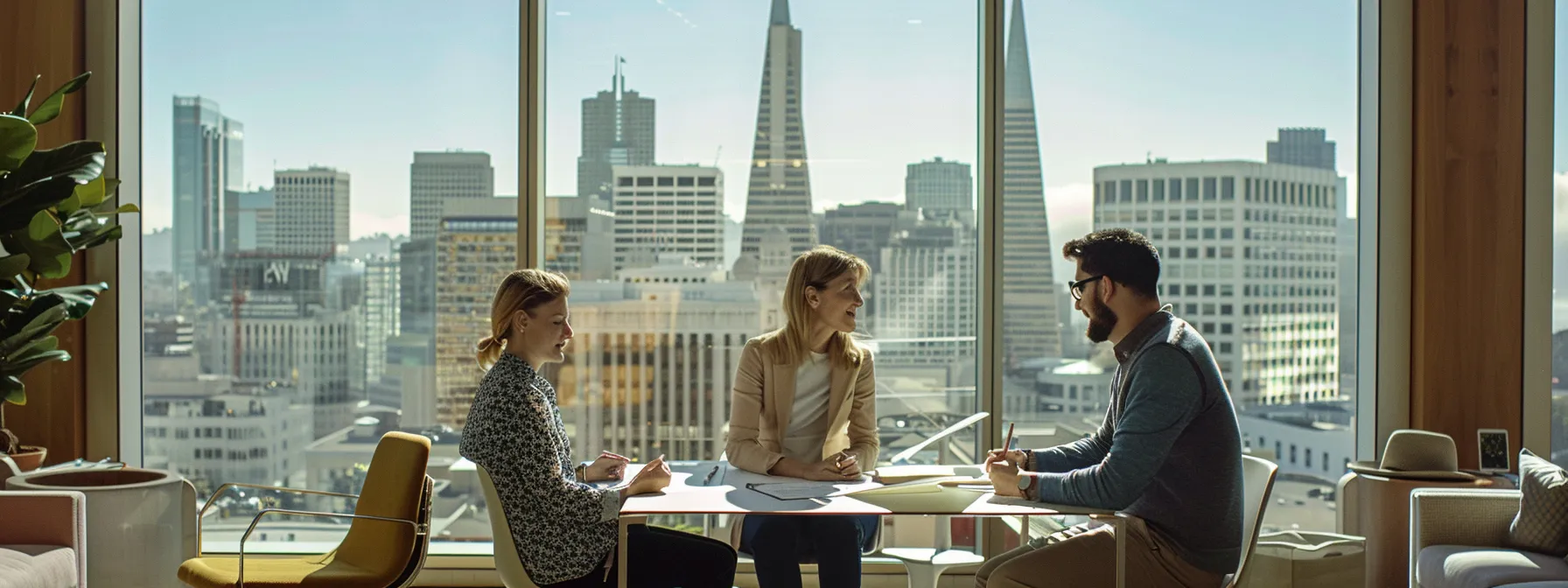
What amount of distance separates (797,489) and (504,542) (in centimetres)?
75

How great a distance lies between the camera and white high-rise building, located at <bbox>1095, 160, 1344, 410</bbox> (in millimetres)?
4586

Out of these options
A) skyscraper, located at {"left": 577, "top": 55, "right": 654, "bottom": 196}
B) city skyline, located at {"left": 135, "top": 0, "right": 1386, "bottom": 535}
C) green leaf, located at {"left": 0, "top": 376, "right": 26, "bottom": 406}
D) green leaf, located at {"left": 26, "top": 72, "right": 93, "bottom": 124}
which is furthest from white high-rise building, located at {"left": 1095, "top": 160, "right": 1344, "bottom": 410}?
green leaf, located at {"left": 0, "top": 376, "right": 26, "bottom": 406}

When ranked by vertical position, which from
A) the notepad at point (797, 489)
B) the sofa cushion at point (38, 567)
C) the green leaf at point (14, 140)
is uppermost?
the green leaf at point (14, 140)

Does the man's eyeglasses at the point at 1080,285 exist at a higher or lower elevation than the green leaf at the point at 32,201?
lower

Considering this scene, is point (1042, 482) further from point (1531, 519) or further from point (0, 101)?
point (0, 101)

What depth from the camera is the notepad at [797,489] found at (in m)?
2.96

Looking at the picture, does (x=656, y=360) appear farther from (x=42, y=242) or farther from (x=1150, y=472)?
(x=1150, y=472)

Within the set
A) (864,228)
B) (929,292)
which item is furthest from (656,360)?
(929,292)

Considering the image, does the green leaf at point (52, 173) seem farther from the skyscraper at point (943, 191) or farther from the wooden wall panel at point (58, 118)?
the skyscraper at point (943, 191)

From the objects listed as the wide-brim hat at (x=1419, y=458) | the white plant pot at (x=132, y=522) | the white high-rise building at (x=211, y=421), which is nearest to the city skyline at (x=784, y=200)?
the white high-rise building at (x=211, y=421)

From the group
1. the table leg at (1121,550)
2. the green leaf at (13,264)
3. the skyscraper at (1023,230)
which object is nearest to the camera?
the table leg at (1121,550)

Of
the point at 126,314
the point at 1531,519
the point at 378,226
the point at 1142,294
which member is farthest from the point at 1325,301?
the point at 126,314

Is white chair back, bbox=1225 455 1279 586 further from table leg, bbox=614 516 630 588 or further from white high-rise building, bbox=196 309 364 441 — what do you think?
white high-rise building, bbox=196 309 364 441

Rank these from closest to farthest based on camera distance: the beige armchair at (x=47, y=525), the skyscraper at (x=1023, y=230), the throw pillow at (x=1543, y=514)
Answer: the throw pillow at (x=1543, y=514)
the beige armchair at (x=47, y=525)
the skyscraper at (x=1023, y=230)
